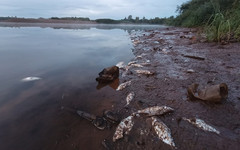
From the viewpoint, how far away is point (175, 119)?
3.48 ft

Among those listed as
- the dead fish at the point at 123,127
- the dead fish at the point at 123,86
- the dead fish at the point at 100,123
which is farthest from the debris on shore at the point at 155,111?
the dead fish at the point at 123,86

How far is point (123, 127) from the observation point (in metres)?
1.01

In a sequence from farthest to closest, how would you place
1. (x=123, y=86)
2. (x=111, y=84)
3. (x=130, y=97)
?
1. (x=111, y=84)
2. (x=123, y=86)
3. (x=130, y=97)

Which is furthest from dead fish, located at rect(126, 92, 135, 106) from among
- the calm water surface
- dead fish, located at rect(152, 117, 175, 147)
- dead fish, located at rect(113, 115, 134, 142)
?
dead fish, located at rect(152, 117, 175, 147)

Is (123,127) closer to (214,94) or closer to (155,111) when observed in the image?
(155,111)

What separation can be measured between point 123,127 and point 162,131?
294mm

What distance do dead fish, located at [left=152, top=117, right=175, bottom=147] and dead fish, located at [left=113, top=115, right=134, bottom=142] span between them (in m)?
0.19

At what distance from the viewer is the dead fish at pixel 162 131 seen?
874mm

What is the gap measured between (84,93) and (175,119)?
3.49ft

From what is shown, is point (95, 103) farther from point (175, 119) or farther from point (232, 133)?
point (232, 133)

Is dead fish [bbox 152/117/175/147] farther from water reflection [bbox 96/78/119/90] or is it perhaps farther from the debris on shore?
water reflection [bbox 96/78/119/90]

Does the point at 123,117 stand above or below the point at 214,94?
below

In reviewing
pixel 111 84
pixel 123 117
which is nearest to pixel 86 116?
pixel 123 117

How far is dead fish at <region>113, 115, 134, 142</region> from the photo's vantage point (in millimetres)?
950
